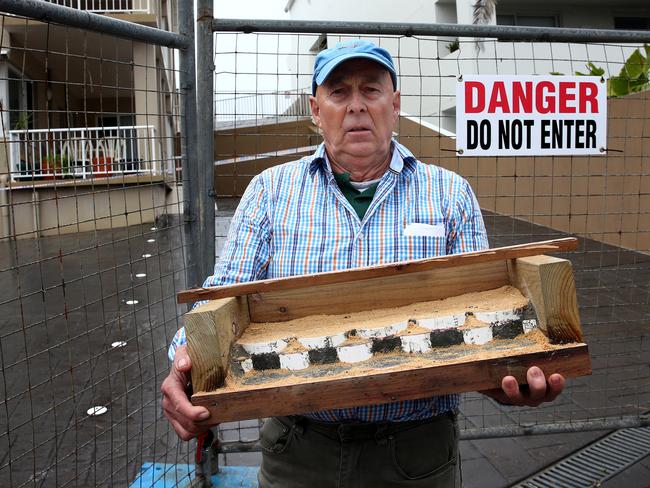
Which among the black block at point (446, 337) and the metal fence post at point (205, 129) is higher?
the metal fence post at point (205, 129)

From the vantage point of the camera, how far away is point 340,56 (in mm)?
1906

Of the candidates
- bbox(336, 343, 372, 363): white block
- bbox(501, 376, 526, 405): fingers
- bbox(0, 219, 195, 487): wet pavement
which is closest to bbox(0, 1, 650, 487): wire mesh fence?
bbox(0, 219, 195, 487): wet pavement

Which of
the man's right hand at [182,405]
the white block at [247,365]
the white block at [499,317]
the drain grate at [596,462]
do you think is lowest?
the drain grate at [596,462]

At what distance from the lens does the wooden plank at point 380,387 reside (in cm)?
151

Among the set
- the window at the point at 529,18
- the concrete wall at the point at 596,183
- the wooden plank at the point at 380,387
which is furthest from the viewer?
the window at the point at 529,18

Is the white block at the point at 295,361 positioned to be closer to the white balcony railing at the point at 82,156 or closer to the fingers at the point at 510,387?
the fingers at the point at 510,387

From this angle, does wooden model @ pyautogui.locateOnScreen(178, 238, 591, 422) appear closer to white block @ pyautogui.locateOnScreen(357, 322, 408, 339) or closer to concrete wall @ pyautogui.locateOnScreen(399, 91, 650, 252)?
white block @ pyautogui.locateOnScreen(357, 322, 408, 339)

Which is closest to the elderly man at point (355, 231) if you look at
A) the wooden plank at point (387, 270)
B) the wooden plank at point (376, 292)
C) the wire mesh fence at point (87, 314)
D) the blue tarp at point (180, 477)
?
the wooden plank at point (376, 292)

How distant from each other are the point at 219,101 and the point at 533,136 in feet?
5.36

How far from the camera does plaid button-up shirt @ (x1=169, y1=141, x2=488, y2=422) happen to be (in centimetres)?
191

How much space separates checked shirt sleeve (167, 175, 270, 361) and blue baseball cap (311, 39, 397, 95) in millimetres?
433

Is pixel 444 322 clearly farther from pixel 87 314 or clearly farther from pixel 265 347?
pixel 87 314

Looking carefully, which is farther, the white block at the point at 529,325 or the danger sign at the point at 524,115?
the danger sign at the point at 524,115

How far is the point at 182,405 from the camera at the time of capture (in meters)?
1.56
